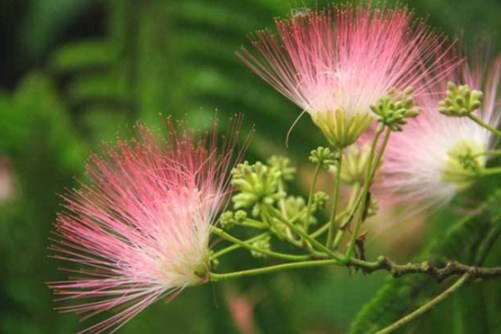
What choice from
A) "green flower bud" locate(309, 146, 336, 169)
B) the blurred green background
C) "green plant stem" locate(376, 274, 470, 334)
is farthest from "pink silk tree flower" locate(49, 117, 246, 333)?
the blurred green background

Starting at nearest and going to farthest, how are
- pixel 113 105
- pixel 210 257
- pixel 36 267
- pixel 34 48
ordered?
pixel 210 257, pixel 36 267, pixel 113 105, pixel 34 48

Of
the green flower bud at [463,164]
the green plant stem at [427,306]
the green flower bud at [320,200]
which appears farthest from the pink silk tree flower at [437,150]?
the green plant stem at [427,306]

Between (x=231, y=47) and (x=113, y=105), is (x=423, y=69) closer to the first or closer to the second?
(x=231, y=47)

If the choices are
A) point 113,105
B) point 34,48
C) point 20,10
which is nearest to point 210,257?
point 113,105

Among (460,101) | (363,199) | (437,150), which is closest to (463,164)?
(437,150)

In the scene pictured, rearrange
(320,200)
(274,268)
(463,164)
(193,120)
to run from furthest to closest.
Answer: (193,120)
(463,164)
(320,200)
(274,268)

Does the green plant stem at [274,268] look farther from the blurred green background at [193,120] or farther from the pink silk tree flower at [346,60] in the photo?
the blurred green background at [193,120]

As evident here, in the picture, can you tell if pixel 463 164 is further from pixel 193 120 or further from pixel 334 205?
pixel 193 120
